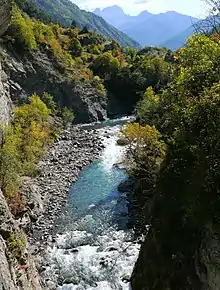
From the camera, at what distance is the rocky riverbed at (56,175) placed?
34688mm

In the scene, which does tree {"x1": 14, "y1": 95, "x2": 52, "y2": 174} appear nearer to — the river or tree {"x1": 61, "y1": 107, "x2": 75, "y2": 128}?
the river

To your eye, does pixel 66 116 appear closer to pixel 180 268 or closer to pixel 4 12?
pixel 4 12

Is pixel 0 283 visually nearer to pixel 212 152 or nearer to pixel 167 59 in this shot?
pixel 212 152

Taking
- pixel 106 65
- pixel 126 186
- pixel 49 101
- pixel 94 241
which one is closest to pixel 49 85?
pixel 49 101

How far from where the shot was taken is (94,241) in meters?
31.3

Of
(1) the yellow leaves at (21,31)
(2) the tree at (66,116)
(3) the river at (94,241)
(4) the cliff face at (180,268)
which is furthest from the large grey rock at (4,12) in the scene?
(2) the tree at (66,116)

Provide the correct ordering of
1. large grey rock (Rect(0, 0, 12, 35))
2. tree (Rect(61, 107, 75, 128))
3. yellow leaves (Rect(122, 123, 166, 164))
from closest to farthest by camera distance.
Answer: large grey rock (Rect(0, 0, 12, 35)), yellow leaves (Rect(122, 123, 166, 164)), tree (Rect(61, 107, 75, 128))

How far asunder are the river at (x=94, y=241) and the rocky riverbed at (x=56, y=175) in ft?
3.61

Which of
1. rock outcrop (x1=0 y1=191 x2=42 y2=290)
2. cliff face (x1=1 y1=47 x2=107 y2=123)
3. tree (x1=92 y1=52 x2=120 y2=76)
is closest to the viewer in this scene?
rock outcrop (x1=0 y1=191 x2=42 y2=290)

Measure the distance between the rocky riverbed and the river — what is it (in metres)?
1.10

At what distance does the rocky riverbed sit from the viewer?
34.7 meters

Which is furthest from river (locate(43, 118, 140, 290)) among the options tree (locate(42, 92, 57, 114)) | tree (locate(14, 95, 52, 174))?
tree (locate(42, 92, 57, 114))

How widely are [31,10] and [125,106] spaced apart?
216 feet

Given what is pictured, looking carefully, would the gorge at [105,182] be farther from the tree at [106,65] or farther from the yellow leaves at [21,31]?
the tree at [106,65]
